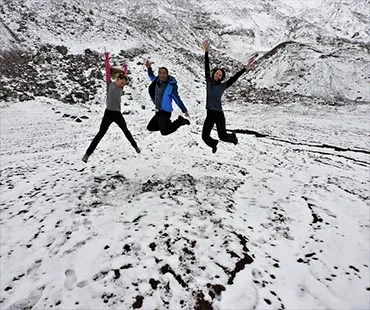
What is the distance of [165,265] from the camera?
17.3ft

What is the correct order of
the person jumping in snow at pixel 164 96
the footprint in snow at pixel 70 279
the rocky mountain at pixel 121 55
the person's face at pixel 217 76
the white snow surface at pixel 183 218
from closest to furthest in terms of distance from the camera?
the footprint in snow at pixel 70 279
the white snow surface at pixel 183 218
the person's face at pixel 217 76
the person jumping in snow at pixel 164 96
the rocky mountain at pixel 121 55

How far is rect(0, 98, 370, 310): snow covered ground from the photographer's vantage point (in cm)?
482

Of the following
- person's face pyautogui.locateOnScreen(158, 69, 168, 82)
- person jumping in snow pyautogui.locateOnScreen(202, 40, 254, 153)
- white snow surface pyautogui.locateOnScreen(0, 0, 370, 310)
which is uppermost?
person's face pyautogui.locateOnScreen(158, 69, 168, 82)

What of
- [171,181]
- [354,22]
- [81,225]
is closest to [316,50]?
[171,181]

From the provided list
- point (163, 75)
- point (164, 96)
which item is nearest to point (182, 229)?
point (164, 96)

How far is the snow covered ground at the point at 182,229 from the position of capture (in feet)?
15.8

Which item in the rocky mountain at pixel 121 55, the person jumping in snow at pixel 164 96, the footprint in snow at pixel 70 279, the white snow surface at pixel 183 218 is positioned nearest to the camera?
the footprint in snow at pixel 70 279

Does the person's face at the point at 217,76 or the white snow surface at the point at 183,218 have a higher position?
the person's face at the point at 217,76

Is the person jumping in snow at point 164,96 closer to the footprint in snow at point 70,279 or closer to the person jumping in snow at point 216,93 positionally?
the person jumping in snow at point 216,93

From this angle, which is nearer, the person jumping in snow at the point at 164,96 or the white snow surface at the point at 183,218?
the white snow surface at the point at 183,218

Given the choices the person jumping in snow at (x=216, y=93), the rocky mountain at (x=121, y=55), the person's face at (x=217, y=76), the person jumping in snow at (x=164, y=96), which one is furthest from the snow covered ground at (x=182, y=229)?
the rocky mountain at (x=121, y=55)

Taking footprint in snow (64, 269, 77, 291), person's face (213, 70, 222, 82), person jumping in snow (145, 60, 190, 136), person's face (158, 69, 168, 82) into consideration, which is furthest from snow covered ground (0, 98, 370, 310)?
person's face (213, 70, 222, 82)

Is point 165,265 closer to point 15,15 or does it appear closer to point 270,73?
point 270,73

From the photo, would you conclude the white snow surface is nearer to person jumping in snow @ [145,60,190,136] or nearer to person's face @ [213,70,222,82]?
person jumping in snow @ [145,60,190,136]
